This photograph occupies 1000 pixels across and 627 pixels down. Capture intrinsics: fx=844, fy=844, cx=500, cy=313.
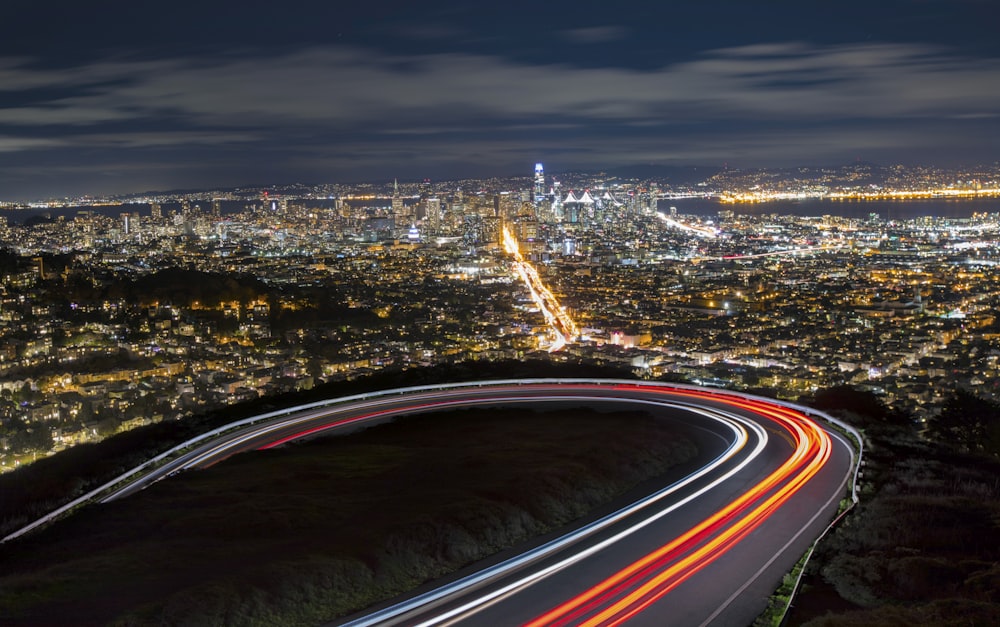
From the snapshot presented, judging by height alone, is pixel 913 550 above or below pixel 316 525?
below

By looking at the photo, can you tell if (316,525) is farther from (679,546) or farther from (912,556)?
(912,556)

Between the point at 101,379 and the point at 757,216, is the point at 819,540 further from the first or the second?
the point at 757,216

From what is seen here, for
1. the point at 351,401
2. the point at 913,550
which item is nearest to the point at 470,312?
the point at 351,401

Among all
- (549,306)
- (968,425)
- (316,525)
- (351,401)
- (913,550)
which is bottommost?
(549,306)

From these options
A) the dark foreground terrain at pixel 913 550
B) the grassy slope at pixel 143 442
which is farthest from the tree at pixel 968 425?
the grassy slope at pixel 143 442

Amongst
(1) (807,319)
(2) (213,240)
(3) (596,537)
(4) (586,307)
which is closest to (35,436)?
(3) (596,537)

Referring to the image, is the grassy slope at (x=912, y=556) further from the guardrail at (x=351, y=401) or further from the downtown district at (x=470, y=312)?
the downtown district at (x=470, y=312)
